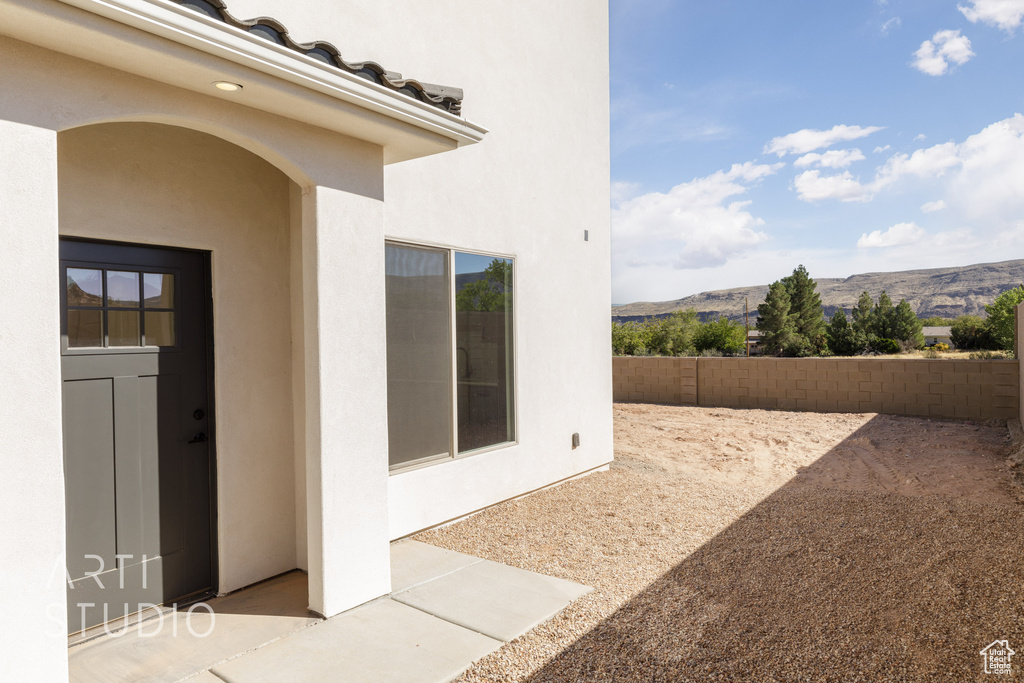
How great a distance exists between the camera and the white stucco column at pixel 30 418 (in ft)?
7.09

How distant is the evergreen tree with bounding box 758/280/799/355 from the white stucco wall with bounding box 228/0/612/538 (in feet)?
124

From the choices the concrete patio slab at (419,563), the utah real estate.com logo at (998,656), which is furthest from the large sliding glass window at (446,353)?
the utah real estate.com logo at (998,656)

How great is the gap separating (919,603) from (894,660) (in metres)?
0.85

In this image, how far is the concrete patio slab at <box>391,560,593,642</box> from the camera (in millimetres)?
3393

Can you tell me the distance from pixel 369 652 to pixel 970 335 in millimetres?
35039

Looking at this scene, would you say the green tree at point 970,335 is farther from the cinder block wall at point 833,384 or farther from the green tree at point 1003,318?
the cinder block wall at point 833,384

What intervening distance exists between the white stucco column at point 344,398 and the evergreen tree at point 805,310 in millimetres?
43257

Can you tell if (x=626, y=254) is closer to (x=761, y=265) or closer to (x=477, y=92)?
(x=761, y=265)

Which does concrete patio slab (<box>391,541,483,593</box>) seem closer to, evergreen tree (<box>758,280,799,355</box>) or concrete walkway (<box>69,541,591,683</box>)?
concrete walkway (<box>69,541,591,683</box>)

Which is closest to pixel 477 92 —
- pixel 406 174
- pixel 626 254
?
pixel 406 174

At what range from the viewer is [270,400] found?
4.02 meters

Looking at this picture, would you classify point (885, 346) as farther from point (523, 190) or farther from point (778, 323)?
point (523, 190)

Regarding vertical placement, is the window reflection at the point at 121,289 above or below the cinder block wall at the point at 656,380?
above

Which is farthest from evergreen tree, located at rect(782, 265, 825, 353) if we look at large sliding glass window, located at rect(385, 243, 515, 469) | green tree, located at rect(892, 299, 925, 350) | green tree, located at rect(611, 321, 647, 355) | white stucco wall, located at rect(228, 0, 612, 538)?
large sliding glass window, located at rect(385, 243, 515, 469)
